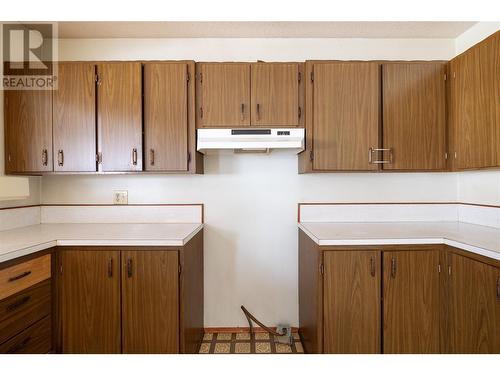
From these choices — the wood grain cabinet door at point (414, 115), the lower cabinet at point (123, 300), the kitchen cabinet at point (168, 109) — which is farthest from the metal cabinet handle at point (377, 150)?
the lower cabinet at point (123, 300)

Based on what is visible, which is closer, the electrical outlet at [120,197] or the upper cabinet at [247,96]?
the upper cabinet at [247,96]

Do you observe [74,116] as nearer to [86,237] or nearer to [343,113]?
[86,237]

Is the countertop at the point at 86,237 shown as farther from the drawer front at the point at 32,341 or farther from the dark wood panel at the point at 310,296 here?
the dark wood panel at the point at 310,296

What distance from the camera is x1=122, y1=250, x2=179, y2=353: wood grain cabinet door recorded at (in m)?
1.63

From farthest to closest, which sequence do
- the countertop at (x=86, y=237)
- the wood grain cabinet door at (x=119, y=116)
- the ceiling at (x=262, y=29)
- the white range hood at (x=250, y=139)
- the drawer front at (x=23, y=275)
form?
the ceiling at (x=262, y=29) → the wood grain cabinet door at (x=119, y=116) → the white range hood at (x=250, y=139) → the countertop at (x=86, y=237) → the drawer front at (x=23, y=275)

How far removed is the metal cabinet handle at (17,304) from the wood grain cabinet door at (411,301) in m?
1.90

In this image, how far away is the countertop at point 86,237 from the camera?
1.50 meters

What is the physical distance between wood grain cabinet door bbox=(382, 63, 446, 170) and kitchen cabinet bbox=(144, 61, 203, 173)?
136cm

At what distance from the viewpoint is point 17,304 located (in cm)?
141

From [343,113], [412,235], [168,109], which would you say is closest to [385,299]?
[412,235]
